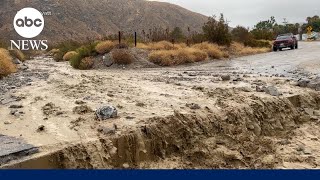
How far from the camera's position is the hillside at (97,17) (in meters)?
82.7

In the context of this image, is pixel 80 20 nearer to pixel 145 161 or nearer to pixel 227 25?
pixel 227 25

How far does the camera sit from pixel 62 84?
12070mm

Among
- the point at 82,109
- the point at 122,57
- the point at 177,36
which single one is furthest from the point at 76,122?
the point at 177,36

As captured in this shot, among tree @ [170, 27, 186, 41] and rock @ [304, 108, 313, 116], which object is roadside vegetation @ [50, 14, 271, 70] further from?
rock @ [304, 108, 313, 116]

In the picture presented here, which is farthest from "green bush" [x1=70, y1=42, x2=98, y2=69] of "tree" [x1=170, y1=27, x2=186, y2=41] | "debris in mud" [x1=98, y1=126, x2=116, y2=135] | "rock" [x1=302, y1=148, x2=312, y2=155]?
"rock" [x1=302, y1=148, x2=312, y2=155]

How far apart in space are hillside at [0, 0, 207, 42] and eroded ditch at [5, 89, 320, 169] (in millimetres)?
65014

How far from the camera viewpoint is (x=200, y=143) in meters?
6.97

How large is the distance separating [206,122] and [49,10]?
Result: 86.3m

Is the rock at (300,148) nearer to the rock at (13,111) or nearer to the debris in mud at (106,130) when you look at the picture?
the debris in mud at (106,130)

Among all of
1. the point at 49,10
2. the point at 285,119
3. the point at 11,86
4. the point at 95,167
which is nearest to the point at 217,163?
the point at 95,167

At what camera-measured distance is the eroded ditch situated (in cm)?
595

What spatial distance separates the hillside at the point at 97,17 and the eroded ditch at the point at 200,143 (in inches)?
2560

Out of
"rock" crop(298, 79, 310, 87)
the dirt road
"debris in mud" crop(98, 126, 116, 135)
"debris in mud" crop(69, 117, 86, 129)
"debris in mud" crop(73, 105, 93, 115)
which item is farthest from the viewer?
"rock" crop(298, 79, 310, 87)

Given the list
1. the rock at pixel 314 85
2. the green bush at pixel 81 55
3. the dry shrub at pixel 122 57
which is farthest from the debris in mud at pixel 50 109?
the green bush at pixel 81 55
